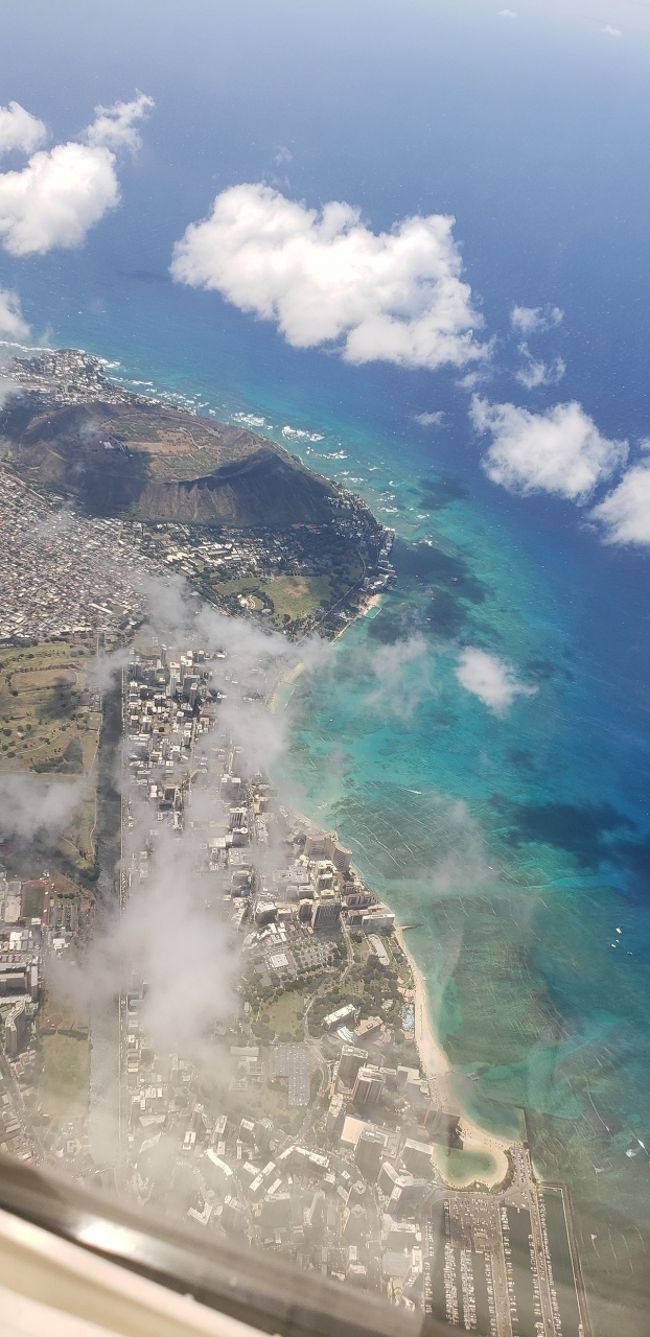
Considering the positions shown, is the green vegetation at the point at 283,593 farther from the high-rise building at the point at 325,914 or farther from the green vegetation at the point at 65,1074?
the green vegetation at the point at 65,1074

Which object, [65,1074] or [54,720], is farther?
[54,720]

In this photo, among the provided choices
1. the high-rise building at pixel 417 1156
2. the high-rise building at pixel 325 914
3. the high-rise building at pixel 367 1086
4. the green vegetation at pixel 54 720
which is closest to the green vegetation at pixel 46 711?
the green vegetation at pixel 54 720

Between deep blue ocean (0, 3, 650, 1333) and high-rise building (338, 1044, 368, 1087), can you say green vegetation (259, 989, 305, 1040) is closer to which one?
high-rise building (338, 1044, 368, 1087)

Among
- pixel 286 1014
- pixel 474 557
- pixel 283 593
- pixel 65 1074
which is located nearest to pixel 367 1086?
pixel 286 1014

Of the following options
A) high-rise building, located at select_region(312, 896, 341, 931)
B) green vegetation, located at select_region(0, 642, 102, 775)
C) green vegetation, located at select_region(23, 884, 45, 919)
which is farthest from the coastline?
green vegetation, located at select_region(0, 642, 102, 775)

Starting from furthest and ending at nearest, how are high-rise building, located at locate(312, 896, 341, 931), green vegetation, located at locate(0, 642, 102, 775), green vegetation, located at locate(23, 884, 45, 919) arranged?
green vegetation, located at locate(0, 642, 102, 775)
high-rise building, located at locate(312, 896, 341, 931)
green vegetation, located at locate(23, 884, 45, 919)

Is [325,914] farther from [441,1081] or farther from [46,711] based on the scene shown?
[46,711]

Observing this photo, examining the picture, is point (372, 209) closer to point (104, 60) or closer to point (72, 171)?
point (72, 171)

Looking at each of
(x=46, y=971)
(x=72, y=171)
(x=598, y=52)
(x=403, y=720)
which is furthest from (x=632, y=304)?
(x=598, y=52)
